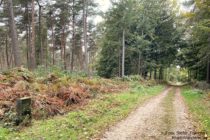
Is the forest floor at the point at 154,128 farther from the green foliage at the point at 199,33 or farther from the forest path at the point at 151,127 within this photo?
the green foliage at the point at 199,33

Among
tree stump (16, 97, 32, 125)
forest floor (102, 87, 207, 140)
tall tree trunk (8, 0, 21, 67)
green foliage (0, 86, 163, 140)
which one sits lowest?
forest floor (102, 87, 207, 140)

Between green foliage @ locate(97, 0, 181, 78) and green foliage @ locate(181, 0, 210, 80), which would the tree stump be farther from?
green foliage @ locate(97, 0, 181, 78)

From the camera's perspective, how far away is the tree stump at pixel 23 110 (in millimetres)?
7942

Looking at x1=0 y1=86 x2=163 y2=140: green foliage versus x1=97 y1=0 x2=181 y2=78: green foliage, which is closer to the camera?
x1=0 y1=86 x2=163 y2=140: green foliage

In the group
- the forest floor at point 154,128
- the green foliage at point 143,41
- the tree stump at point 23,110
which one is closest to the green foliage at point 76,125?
the tree stump at point 23,110

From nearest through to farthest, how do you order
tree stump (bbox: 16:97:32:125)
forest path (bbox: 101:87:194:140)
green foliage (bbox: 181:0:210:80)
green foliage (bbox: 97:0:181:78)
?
forest path (bbox: 101:87:194:140), tree stump (bbox: 16:97:32:125), green foliage (bbox: 181:0:210:80), green foliage (bbox: 97:0:181:78)

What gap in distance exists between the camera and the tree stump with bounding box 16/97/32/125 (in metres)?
7.94

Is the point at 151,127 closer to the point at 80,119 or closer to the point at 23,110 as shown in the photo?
the point at 80,119

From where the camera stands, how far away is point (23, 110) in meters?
8.07

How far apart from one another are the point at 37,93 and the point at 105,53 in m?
26.9

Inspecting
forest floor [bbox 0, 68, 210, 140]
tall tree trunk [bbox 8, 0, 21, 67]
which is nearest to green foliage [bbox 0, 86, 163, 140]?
forest floor [bbox 0, 68, 210, 140]

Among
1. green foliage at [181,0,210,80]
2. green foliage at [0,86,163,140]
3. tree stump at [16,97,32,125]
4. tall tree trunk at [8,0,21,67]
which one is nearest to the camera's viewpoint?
green foliage at [0,86,163,140]

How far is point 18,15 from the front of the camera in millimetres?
29953

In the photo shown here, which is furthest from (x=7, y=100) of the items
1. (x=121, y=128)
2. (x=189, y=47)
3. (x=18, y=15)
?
(x=189, y=47)
